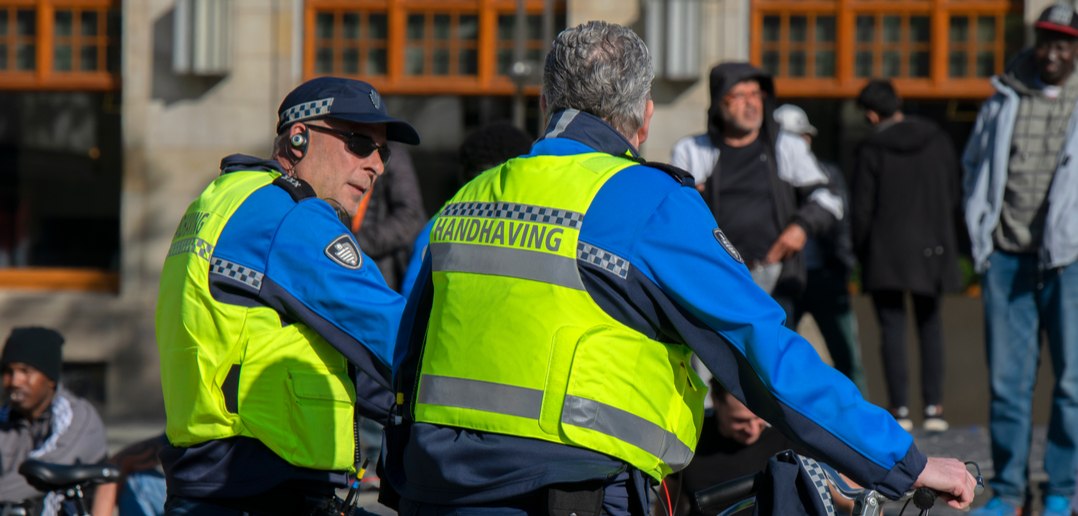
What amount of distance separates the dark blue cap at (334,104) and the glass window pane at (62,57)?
891cm

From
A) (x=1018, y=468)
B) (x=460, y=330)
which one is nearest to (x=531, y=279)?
(x=460, y=330)

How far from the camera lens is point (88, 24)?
12.5m

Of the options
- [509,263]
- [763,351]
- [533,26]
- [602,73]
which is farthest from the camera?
[533,26]

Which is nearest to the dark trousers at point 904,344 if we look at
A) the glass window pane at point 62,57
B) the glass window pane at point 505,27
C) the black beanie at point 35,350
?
the glass window pane at point 505,27

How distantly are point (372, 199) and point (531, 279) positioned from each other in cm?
501

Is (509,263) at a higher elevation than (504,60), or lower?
lower

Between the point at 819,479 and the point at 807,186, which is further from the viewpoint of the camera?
the point at 807,186

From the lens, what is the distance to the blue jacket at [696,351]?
3148 millimetres

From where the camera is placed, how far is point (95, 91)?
12.6 meters

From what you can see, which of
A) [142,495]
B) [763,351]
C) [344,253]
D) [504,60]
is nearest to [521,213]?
[763,351]

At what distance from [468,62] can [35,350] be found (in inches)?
221

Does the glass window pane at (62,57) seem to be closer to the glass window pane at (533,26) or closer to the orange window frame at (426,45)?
the orange window frame at (426,45)

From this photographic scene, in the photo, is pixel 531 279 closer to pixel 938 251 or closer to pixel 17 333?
pixel 17 333

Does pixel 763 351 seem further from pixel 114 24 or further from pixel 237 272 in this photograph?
pixel 114 24
